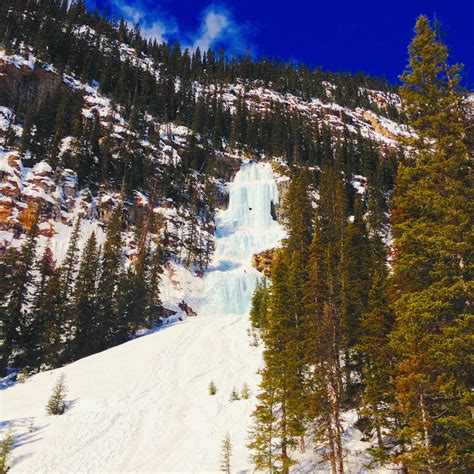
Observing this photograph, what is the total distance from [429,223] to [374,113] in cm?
13780

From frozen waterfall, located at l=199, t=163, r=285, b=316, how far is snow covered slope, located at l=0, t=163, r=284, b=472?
16.7 meters

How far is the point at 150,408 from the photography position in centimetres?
2381

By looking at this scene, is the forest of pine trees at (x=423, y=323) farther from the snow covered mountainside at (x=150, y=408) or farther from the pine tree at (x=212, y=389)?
the pine tree at (x=212, y=389)

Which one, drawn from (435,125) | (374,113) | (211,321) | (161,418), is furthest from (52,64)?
(374,113)

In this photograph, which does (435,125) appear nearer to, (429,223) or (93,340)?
(429,223)

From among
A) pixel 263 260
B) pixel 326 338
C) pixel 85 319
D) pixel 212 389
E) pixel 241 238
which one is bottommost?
pixel 212 389

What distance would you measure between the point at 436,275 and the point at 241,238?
61.3 metres

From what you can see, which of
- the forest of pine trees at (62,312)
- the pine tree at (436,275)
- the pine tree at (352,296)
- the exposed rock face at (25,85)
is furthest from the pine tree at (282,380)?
the exposed rock face at (25,85)

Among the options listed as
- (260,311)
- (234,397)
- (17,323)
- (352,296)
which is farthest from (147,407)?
(17,323)

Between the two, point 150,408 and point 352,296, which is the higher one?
point 352,296

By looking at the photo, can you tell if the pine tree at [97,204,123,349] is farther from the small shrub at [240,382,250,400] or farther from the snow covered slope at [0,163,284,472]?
the small shrub at [240,382,250,400]

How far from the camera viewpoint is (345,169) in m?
88.6

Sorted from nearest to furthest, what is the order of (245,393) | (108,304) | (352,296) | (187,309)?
(352,296) → (245,393) → (108,304) → (187,309)

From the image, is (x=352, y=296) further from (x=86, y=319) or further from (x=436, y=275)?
(x=86, y=319)
